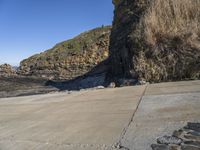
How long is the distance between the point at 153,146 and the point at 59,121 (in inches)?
86.0

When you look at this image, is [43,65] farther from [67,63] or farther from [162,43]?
[162,43]

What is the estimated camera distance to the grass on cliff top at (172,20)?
8.55m

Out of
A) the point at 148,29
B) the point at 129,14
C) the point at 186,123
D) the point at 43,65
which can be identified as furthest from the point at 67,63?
the point at 186,123

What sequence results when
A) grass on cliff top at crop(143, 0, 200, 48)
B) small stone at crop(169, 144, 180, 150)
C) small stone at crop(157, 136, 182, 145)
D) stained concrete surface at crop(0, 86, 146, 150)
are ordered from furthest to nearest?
grass on cliff top at crop(143, 0, 200, 48) < stained concrete surface at crop(0, 86, 146, 150) < small stone at crop(157, 136, 182, 145) < small stone at crop(169, 144, 180, 150)

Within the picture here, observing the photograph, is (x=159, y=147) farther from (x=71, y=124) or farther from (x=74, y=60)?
(x=74, y=60)

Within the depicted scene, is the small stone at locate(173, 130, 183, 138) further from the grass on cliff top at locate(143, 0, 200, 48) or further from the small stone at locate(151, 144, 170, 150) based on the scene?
the grass on cliff top at locate(143, 0, 200, 48)

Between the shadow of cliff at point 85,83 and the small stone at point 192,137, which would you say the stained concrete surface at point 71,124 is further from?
the shadow of cliff at point 85,83

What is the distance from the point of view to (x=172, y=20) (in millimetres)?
9273

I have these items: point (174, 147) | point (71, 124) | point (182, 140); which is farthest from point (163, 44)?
point (174, 147)

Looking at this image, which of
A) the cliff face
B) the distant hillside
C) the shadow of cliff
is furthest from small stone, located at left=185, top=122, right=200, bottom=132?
the distant hillside

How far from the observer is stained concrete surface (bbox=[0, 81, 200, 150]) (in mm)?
3697

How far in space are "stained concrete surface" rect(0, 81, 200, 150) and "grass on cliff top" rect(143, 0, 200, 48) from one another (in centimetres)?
265

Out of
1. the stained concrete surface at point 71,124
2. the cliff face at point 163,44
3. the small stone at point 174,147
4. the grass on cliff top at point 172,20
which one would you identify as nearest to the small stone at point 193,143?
the small stone at point 174,147

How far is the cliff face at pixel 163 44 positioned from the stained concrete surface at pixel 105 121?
1874 mm
